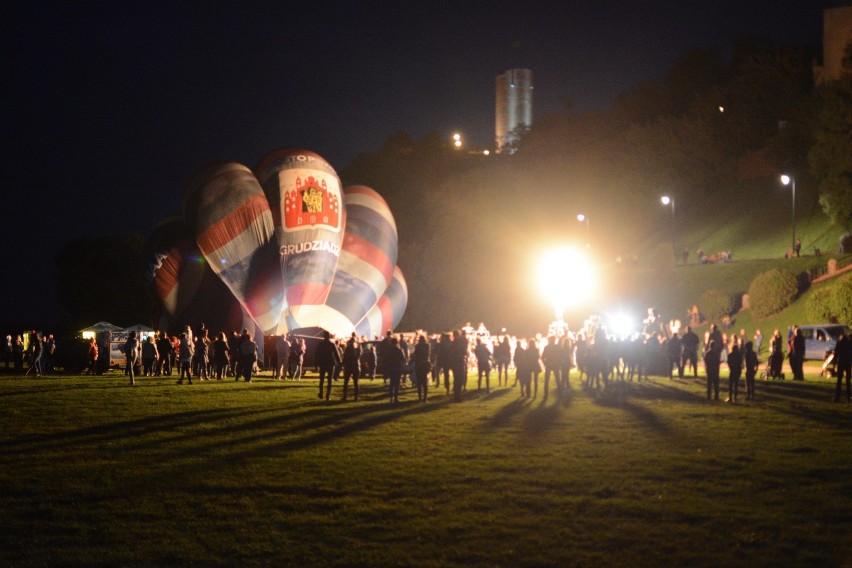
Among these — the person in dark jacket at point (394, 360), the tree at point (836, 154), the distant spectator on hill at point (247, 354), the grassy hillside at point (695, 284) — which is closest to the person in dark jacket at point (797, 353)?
the person in dark jacket at point (394, 360)

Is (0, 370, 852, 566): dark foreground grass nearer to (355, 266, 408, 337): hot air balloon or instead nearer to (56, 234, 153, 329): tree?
(355, 266, 408, 337): hot air balloon

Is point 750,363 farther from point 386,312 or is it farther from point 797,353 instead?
point 386,312

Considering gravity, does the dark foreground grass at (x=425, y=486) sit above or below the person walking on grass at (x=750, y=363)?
Answer: below

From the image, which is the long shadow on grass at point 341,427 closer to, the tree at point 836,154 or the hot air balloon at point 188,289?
the hot air balloon at point 188,289

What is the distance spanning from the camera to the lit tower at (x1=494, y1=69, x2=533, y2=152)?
462 feet

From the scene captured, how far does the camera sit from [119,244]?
9381cm

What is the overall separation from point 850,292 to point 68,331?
65494 mm

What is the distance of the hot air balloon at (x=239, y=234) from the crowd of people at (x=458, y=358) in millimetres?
2239

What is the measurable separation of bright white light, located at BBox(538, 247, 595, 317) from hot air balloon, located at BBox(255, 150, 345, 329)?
2478cm

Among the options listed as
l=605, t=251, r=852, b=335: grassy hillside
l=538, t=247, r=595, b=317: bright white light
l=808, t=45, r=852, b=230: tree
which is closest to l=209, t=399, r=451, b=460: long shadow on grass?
l=605, t=251, r=852, b=335: grassy hillside

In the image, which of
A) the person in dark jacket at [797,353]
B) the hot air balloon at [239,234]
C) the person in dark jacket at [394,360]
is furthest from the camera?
the hot air balloon at [239,234]

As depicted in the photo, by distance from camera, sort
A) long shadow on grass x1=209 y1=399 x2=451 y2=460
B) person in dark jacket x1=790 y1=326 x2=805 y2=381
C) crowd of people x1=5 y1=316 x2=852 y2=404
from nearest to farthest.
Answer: long shadow on grass x1=209 y1=399 x2=451 y2=460 < crowd of people x1=5 y1=316 x2=852 y2=404 < person in dark jacket x1=790 y1=326 x2=805 y2=381

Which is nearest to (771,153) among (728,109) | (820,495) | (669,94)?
(728,109)

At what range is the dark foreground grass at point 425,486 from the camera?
34.2ft
